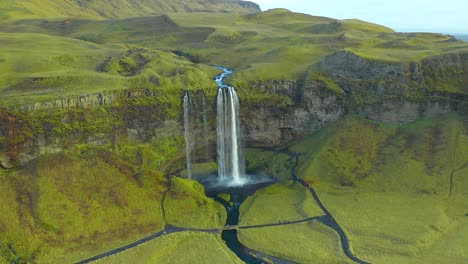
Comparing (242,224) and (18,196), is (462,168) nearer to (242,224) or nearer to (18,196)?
(242,224)

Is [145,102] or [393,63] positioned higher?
[393,63]

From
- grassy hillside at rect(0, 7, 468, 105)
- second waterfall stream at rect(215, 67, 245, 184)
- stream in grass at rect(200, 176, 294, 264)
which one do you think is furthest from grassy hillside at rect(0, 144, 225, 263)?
grassy hillside at rect(0, 7, 468, 105)

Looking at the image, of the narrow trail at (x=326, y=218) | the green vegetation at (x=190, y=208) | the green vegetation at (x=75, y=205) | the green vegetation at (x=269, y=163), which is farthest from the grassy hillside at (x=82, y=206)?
the green vegetation at (x=269, y=163)

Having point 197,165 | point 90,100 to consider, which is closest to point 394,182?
point 197,165

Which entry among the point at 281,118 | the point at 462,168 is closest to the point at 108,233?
the point at 281,118

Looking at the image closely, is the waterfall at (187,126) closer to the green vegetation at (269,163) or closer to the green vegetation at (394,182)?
the green vegetation at (269,163)

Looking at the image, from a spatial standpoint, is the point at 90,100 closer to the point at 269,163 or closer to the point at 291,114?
the point at 269,163

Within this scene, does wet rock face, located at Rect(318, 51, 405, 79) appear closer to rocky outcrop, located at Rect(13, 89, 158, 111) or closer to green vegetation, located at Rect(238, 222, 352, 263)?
green vegetation, located at Rect(238, 222, 352, 263)
